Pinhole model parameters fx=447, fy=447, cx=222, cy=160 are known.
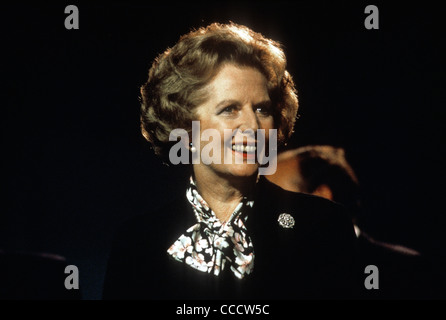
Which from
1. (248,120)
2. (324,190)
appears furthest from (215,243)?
(324,190)

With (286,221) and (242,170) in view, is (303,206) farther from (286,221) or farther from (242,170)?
(242,170)

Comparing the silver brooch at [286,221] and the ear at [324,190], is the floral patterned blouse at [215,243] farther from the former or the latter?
the ear at [324,190]

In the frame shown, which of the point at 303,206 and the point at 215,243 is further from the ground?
the point at 303,206

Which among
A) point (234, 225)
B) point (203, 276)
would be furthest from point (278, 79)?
point (203, 276)

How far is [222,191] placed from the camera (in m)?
1.55

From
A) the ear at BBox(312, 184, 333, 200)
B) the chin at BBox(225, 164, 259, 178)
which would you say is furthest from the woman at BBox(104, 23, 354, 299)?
the ear at BBox(312, 184, 333, 200)

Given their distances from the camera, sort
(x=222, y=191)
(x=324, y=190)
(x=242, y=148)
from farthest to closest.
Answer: (x=324, y=190) → (x=222, y=191) → (x=242, y=148)

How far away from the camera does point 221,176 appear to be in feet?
4.97

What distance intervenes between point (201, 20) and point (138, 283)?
101 cm

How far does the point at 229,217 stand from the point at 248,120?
358 mm

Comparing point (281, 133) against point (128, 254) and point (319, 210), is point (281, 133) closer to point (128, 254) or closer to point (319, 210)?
point (319, 210)

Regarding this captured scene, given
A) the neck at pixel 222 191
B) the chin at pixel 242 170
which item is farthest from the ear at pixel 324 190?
the chin at pixel 242 170

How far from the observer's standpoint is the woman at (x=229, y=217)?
1.48 m

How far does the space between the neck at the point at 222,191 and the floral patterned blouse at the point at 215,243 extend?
3 cm
